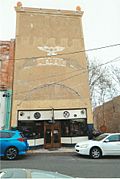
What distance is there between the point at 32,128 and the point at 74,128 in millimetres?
3319

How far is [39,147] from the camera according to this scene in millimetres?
19422

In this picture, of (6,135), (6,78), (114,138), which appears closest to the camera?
(6,135)

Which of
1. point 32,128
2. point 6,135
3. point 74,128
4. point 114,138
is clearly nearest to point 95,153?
point 114,138

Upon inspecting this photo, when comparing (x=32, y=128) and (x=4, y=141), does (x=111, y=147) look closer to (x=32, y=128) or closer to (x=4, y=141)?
(x=4, y=141)

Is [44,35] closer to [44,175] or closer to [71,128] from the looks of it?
[71,128]

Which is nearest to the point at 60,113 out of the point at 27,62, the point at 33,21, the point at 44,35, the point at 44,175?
the point at 27,62

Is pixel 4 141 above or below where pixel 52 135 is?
below

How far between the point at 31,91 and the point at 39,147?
452 centimetres

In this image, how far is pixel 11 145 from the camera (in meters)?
14.0

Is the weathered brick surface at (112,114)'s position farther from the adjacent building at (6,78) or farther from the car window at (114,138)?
the car window at (114,138)

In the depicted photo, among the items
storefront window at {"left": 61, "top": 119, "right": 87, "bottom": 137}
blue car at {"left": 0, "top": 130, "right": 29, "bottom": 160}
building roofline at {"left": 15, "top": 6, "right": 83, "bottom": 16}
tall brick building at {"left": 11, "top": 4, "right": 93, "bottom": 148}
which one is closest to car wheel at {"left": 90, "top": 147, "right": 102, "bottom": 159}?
blue car at {"left": 0, "top": 130, "right": 29, "bottom": 160}

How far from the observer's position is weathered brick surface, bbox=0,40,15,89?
21.4 meters

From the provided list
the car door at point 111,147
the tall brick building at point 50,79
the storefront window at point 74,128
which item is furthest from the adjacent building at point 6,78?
the car door at point 111,147

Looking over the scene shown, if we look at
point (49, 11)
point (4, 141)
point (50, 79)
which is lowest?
point (4, 141)
